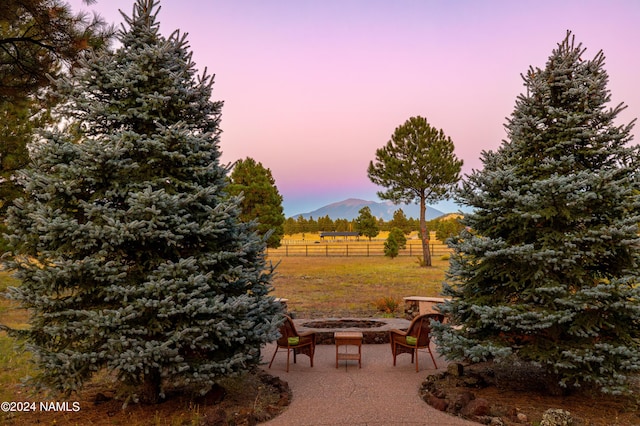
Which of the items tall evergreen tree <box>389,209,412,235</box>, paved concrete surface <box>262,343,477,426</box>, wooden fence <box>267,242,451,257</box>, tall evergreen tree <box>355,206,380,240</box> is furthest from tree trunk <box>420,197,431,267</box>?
tall evergreen tree <box>389,209,412,235</box>

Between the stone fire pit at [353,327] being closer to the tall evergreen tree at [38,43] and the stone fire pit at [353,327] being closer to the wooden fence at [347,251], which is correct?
the tall evergreen tree at [38,43]

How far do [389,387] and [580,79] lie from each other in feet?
17.5

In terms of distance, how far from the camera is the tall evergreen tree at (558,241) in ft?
15.4

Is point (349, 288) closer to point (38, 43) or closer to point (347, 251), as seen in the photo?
point (38, 43)

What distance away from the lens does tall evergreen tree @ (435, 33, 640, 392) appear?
Result: 15.4 feet

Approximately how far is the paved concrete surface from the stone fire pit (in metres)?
0.48

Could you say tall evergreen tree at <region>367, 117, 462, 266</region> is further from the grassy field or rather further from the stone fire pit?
the stone fire pit

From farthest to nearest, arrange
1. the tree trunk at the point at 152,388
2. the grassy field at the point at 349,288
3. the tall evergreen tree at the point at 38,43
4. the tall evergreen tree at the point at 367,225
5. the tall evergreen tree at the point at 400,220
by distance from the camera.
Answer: the tall evergreen tree at the point at 400,220, the tall evergreen tree at the point at 367,225, the grassy field at the point at 349,288, the tall evergreen tree at the point at 38,43, the tree trunk at the point at 152,388

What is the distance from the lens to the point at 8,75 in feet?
24.2

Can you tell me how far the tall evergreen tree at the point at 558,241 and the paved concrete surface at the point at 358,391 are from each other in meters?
1.04

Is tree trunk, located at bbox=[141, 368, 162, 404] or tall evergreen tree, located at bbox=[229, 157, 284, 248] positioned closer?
tree trunk, located at bbox=[141, 368, 162, 404]

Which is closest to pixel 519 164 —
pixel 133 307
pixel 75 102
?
pixel 133 307

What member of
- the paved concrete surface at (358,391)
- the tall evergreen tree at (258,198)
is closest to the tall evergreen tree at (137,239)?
the paved concrete surface at (358,391)

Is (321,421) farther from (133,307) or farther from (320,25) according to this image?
(320,25)
